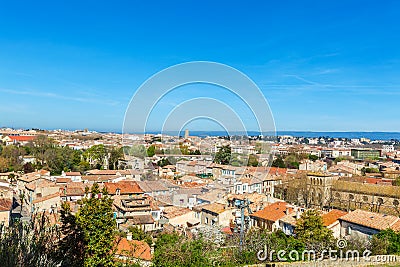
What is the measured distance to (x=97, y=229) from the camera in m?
4.16

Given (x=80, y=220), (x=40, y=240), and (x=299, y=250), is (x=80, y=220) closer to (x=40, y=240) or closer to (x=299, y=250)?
(x=40, y=240)

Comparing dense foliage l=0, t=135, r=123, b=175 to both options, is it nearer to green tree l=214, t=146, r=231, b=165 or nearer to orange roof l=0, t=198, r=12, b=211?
green tree l=214, t=146, r=231, b=165

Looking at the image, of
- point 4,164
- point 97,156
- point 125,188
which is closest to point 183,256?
point 125,188

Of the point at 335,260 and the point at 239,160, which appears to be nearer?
the point at 335,260

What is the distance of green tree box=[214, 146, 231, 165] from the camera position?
61.8ft

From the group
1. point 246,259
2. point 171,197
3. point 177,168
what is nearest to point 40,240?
point 246,259

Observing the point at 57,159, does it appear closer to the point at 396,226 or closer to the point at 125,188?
the point at 125,188

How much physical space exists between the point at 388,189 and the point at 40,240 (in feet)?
58.2

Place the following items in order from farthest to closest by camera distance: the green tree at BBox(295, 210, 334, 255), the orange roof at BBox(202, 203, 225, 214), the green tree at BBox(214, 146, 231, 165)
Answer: the green tree at BBox(214, 146, 231, 165), the orange roof at BBox(202, 203, 225, 214), the green tree at BBox(295, 210, 334, 255)

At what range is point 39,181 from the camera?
1669 cm

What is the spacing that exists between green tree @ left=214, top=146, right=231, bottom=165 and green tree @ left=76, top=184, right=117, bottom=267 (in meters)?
14.1

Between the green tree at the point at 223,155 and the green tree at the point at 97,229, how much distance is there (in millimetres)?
14060

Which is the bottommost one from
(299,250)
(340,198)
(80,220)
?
(340,198)
